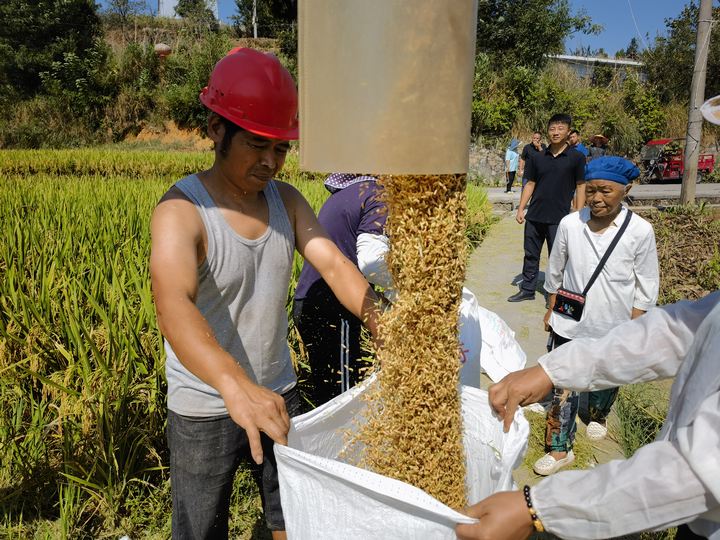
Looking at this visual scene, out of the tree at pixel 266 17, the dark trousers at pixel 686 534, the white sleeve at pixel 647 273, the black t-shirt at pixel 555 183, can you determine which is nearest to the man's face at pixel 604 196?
the white sleeve at pixel 647 273

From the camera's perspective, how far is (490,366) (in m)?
2.36

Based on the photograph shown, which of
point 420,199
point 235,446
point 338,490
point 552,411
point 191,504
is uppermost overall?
point 420,199

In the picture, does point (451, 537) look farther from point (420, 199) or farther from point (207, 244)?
point (207, 244)

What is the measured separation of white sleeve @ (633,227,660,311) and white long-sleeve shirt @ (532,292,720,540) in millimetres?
1452

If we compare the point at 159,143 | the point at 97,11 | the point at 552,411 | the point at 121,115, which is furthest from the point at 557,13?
the point at 552,411

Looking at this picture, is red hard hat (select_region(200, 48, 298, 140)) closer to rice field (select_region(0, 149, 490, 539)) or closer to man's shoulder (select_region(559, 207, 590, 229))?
rice field (select_region(0, 149, 490, 539))

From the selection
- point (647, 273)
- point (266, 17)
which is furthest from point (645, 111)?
point (647, 273)

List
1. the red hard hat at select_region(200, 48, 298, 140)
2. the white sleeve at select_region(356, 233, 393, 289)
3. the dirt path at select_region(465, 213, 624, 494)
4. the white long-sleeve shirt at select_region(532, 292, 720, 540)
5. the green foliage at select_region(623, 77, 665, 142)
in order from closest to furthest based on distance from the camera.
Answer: the white long-sleeve shirt at select_region(532, 292, 720, 540) < the red hard hat at select_region(200, 48, 298, 140) < the white sleeve at select_region(356, 233, 393, 289) < the dirt path at select_region(465, 213, 624, 494) < the green foliage at select_region(623, 77, 665, 142)

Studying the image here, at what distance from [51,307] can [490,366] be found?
2.30 meters

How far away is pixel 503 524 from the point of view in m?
1.07

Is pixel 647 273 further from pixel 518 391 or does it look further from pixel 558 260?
pixel 518 391

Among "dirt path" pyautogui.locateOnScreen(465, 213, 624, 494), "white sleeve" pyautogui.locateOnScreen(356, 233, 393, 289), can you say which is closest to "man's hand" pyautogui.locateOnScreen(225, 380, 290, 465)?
"white sleeve" pyautogui.locateOnScreen(356, 233, 393, 289)

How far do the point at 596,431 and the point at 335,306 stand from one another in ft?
5.85

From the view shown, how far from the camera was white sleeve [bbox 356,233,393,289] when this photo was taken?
201cm
